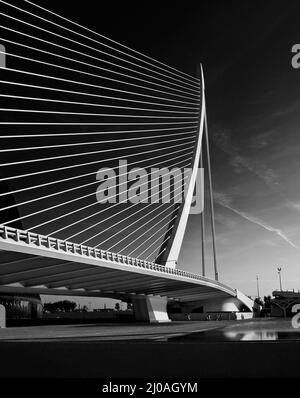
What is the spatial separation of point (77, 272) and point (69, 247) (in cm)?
609

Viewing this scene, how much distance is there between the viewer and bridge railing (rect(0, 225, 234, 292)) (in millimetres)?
23092

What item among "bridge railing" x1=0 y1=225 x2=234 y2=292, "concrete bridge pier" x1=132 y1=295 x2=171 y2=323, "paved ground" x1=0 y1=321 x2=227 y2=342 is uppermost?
"bridge railing" x1=0 y1=225 x2=234 y2=292

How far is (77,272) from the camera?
33219 millimetres

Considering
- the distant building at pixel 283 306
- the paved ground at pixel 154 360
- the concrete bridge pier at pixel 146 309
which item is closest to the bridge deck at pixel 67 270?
the concrete bridge pier at pixel 146 309

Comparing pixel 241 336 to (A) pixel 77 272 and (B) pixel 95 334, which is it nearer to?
(B) pixel 95 334

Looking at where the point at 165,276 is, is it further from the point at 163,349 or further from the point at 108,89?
the point at 163,349

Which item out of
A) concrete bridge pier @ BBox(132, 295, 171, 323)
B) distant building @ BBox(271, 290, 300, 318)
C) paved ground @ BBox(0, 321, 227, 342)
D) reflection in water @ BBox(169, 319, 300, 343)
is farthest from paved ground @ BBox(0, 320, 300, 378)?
distant building @ BBox(271, 290, 300, 318)

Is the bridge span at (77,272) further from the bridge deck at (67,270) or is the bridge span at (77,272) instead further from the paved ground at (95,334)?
the paved ground at (95,334)

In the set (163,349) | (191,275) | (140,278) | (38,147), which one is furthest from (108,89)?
(191,275)

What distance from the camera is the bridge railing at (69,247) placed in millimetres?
23092

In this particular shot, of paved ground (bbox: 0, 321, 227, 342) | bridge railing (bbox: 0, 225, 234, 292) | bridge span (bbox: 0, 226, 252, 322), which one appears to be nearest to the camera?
paved ground (bbox: 0, 321, 227, 342)

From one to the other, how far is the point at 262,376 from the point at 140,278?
30.5m

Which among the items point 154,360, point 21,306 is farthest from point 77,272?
point 21,306

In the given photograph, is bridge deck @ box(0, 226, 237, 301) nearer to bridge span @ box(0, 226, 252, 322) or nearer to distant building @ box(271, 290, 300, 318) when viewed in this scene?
bridge span @ box(0, 226, 252, 322)
